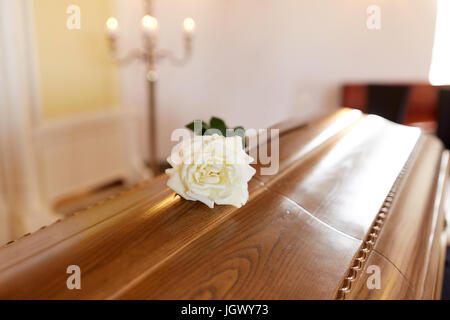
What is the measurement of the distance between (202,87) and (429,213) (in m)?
4.34

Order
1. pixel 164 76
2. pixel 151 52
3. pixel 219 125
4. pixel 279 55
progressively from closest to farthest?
pixel 219 125, pixel 151 52, pixel 164 76, pixel 279 55

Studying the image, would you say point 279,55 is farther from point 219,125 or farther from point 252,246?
point 252,246

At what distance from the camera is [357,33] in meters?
5.47

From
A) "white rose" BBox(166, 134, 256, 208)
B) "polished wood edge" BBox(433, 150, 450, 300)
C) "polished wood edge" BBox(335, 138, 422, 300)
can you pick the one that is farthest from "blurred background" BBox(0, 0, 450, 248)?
"white rose" BBox(166, 134, 256, 208)

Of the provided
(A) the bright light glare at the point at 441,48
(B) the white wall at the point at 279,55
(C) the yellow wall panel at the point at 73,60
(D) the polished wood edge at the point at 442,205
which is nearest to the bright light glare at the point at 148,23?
(C) the yellow wall panel at the point at 73,60

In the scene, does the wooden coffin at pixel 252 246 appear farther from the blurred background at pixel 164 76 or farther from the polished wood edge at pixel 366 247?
the blurred background at pixel 164 76

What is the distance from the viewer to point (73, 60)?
3639 mm

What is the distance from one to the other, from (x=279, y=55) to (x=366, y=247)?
16.7 feet

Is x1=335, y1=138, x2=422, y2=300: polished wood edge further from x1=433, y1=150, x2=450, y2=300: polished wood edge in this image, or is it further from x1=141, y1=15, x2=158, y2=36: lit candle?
x1=141, y1=15, x2=158, y2=36: lit candle

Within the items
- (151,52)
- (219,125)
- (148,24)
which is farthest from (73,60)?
(219,125)

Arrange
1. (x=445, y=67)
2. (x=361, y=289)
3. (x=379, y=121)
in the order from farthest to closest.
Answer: (x=445, y=67) → (x=379, y=121) → (x=361, y=289)

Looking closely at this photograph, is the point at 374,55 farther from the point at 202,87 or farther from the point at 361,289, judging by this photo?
the point at 361,289

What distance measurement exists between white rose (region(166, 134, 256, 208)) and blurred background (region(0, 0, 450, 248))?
158cm

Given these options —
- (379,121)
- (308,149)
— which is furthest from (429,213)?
(379,121)
